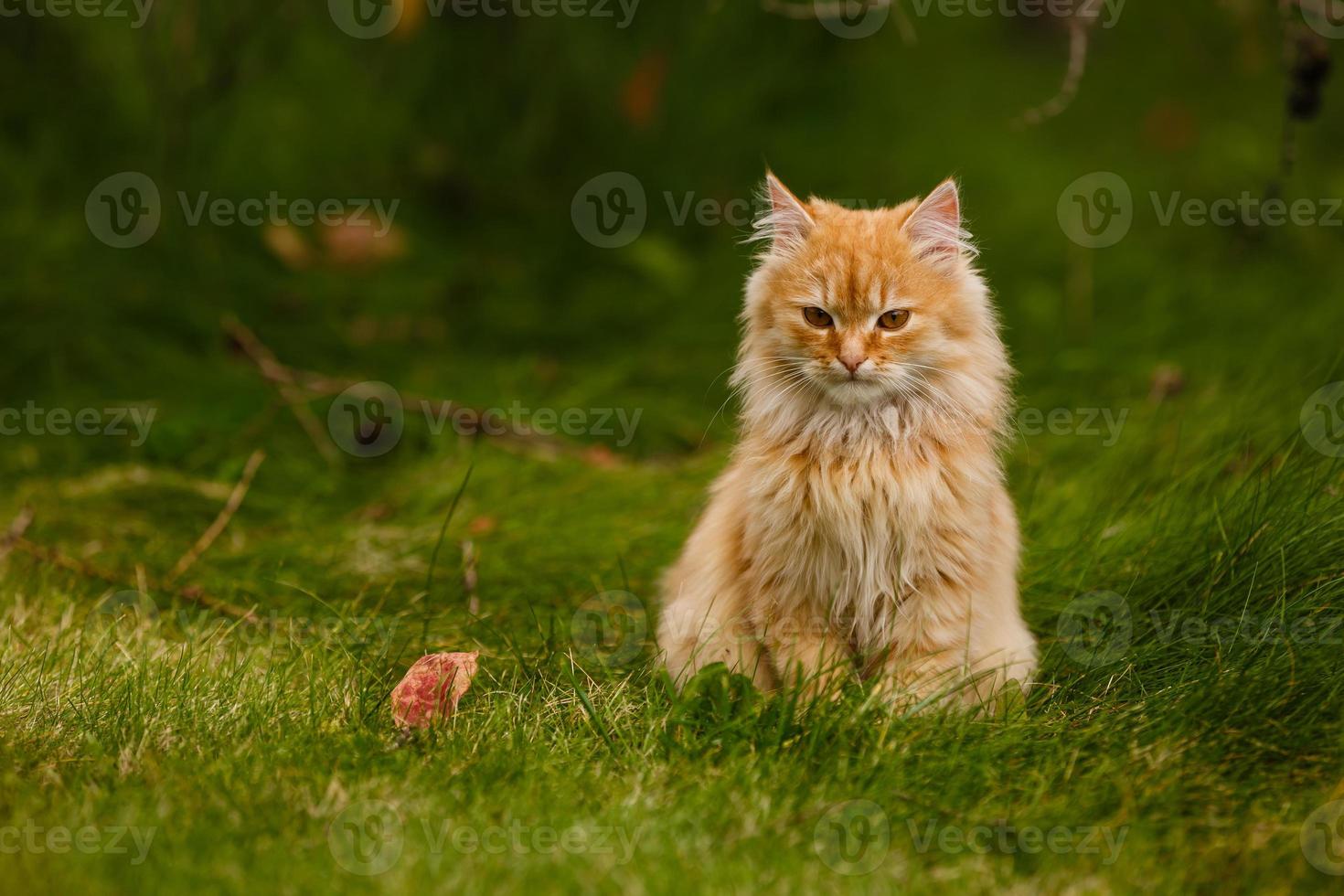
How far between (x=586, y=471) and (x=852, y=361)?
1.96m

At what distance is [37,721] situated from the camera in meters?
2.46

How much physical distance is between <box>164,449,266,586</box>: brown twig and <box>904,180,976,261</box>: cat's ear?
2.34 m

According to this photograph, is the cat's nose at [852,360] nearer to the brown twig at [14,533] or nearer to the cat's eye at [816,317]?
the cat's eye at [816,317]

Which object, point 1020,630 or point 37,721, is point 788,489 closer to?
point 1020,630

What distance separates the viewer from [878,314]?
2.71 m

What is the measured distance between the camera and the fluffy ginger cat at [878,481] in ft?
8.71

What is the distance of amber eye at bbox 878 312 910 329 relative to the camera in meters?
2.72

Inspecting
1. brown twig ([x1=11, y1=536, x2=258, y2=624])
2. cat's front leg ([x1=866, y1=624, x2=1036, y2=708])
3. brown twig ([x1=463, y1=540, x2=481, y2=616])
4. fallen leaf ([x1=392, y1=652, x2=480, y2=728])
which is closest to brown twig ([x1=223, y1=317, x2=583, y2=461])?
brown twig ([x1=463, y1=540, x2=481, y2=616])

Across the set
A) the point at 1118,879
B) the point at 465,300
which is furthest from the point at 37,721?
the point at 465,300

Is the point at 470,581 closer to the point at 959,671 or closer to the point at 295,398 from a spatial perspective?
the point at 959,671

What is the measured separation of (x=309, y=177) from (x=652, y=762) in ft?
15.6

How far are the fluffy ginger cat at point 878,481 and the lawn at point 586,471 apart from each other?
0.24 m

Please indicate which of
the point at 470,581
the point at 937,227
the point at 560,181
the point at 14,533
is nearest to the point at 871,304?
the point at 937,227

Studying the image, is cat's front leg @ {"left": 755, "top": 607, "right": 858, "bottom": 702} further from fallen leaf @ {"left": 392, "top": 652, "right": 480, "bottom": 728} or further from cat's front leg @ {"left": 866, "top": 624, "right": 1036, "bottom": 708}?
fallen leaf @ {"left": 392, "top": 652, "right": 480, "bottom": 728}
